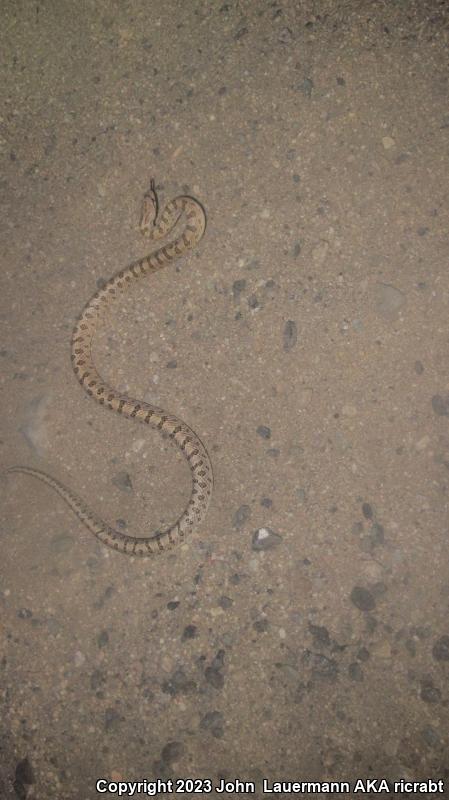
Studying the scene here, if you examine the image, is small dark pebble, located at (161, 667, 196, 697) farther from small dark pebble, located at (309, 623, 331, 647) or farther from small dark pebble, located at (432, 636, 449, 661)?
small dark pebble, located at (432, 636, 449, 661)

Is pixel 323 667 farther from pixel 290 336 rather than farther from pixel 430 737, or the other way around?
Answer: pixel 290 336

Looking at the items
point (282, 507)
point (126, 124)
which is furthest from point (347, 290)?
point (126, 124)

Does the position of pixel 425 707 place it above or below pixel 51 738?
above

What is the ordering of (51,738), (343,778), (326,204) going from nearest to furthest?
1. (343,778)
2. (51,738)
3. (326,204)

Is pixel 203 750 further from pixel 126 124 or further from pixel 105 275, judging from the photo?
pixel 126 124

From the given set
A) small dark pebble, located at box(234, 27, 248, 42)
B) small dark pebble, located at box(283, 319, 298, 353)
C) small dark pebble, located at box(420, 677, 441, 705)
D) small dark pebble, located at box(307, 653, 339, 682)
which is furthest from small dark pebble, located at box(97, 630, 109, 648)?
small dark pebble, located at box(234, 27, 248, 42)

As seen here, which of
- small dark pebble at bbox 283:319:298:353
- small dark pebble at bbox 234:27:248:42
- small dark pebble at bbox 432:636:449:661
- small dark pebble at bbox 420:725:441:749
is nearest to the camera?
small dark pebble at bbox 420:725:441:749
